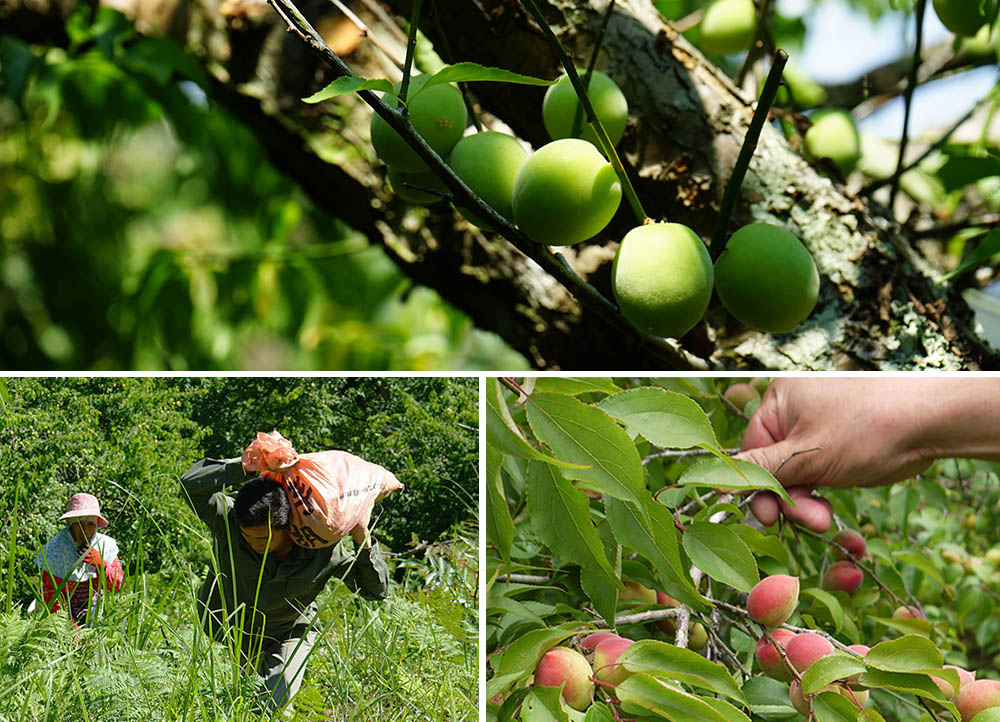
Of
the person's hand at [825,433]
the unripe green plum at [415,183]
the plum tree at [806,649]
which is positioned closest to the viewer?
the unripe green plum at [415,183]

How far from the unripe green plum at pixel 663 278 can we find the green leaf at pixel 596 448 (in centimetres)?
8

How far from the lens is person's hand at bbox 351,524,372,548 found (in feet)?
2.07

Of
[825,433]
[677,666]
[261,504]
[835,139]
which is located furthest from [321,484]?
[835,139]

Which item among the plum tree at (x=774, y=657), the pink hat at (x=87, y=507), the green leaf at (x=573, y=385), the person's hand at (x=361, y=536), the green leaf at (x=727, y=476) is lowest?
the pink hat at (x=87, y=507)

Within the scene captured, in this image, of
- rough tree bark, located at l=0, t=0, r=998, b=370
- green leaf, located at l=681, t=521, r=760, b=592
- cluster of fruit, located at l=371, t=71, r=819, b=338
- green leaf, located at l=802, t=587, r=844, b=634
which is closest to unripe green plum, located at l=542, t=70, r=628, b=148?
cluster of fruit, located at l=371, t=71, r=819, b=338

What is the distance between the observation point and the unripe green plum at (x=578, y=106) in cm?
50

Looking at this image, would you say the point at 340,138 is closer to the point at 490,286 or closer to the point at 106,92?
the point at 490,286

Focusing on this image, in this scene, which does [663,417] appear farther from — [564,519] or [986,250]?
[986,250]

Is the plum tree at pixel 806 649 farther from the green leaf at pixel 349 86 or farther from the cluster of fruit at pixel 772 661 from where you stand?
the green leaf at pixel 349 86

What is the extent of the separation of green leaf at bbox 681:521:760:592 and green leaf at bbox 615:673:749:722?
0.28ft

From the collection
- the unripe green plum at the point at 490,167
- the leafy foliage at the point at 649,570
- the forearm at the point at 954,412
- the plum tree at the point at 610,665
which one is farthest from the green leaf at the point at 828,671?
the unripe green plum at the point at 490,167

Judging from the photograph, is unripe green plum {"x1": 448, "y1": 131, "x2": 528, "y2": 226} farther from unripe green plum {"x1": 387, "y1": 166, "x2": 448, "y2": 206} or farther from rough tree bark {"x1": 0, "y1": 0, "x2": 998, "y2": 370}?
rough tree bark {"x1": 0, "y1": 0, "x2": 998, "y2": 370}

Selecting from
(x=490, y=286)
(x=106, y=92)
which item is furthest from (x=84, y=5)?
(x=490, y=286)

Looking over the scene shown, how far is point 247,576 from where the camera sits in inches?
24.5
